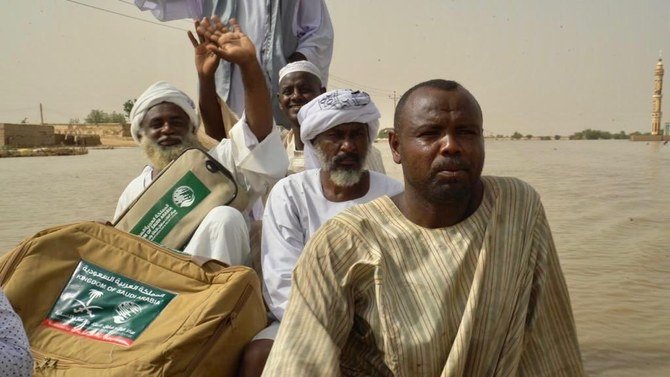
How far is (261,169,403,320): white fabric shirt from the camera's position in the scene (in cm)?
292

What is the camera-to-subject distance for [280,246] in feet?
9.84

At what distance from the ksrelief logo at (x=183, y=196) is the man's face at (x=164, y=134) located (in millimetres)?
524

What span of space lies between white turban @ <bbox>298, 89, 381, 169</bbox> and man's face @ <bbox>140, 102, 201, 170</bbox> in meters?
0.76

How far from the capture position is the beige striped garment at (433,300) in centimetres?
177

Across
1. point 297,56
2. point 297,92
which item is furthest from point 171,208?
point 297,56

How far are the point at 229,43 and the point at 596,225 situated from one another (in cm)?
856

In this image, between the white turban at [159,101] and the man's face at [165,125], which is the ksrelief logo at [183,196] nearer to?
the man's face at [165,125]

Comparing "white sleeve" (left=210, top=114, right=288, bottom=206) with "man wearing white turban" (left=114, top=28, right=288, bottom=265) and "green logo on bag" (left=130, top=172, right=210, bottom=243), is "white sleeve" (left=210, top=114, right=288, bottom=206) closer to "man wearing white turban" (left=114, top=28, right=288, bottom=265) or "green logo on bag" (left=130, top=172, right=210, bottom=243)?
"man wearing white turban" (left=114, top=28, right=288, bottom=265)

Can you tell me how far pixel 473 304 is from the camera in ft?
5.79

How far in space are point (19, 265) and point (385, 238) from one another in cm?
169

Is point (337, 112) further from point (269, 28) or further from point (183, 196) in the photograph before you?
point (269, 28)

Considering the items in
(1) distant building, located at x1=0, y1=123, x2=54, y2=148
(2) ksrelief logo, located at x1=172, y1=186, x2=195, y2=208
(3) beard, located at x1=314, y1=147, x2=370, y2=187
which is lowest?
(1) distant building, located at x1=0, y1=123, x2=54, y2=148

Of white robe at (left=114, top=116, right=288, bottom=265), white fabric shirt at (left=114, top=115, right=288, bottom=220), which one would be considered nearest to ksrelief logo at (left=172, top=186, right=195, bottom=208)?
white robe at (left=114, top=116, right=288, bottom=265)

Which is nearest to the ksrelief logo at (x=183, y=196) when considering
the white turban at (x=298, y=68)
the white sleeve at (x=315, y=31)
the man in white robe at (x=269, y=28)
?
the white turban at (x=298, y=68)
